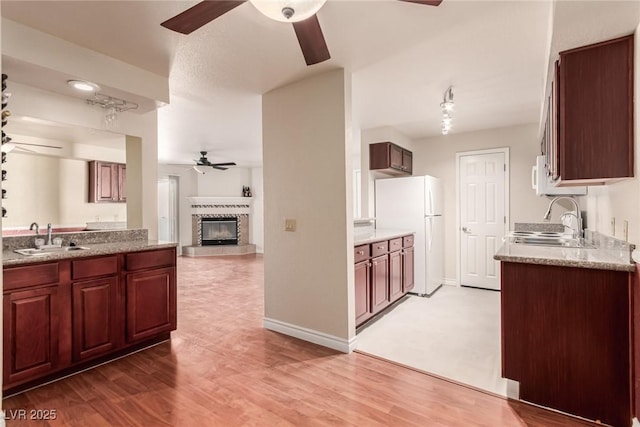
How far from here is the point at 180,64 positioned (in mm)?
2764

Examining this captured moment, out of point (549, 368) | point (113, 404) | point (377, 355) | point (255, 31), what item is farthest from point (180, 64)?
point (549, 368)

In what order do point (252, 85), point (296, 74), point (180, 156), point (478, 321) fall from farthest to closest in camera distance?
point (180, 156) < point (478, 321) < point (252, 85) < point (296, 74)

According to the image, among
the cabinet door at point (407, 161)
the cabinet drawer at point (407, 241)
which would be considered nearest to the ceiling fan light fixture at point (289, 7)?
the cabinet drawer at point (407, 241)

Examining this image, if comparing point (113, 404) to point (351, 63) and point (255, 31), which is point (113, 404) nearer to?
point (255, 31)

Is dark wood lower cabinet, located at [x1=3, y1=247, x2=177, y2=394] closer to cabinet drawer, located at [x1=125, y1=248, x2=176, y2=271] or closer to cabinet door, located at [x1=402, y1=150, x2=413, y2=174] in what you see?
cabinet drawer, located at [x1=125, y1=248, x2=176, y2=271]

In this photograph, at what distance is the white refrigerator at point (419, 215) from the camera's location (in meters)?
4.52

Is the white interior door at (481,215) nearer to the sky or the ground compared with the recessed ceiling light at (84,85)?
nearer to the ground

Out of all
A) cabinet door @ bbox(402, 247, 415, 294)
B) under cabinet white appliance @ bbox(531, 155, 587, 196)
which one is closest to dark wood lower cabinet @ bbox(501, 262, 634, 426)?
under cabinet white appliance @ bbox(531, 155, 587, 196)

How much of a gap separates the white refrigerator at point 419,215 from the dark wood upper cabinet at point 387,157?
214 mm

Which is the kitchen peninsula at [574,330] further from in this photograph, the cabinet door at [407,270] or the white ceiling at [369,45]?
the cabinet door at [407,270]

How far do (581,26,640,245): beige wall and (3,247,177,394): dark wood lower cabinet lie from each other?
10.9 ft

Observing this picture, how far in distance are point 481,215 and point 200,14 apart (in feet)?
15.1

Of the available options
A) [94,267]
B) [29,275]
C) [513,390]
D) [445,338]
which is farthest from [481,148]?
[29,275]

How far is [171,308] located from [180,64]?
6.93ft
